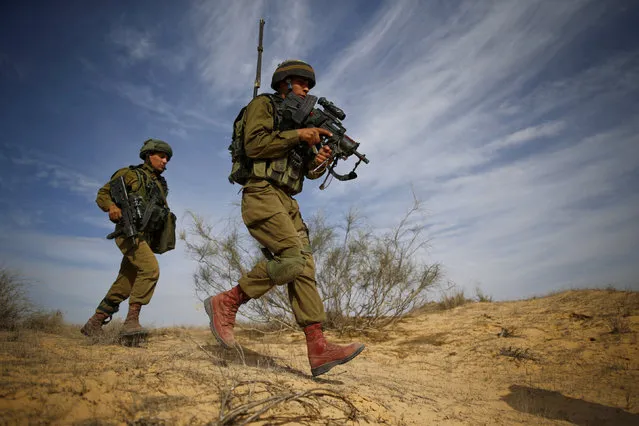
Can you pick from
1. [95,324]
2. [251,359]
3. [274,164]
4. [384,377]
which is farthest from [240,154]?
[95,324]

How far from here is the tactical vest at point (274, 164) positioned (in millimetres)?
2812

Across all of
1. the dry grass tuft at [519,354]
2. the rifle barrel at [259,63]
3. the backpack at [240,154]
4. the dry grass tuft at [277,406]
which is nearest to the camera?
the dry grass tuft at [277,406]

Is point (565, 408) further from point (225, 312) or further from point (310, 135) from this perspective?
point (310, 135)

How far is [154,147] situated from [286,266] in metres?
2.86

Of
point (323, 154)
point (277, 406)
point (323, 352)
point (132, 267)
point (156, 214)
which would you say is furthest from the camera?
point (132, 267)

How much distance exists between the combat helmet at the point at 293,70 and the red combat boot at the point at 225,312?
1.77 m

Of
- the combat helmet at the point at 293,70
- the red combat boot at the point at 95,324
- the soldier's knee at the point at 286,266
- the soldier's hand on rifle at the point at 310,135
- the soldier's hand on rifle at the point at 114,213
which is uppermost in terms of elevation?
the combat helmet at the point at 293,70

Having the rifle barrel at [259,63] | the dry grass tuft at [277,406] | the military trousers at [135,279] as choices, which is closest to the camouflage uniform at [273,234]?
the dry grass tuft at [277,406]

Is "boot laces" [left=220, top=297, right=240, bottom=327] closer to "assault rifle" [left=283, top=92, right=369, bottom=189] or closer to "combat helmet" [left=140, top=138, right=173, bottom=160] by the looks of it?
"assault rifle" [left=283, top=92, right=369, bottom=189]

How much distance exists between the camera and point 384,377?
3.58 meters

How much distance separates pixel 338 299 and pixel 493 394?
3.68 m

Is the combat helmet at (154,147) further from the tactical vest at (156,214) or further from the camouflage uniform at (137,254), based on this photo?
the tactical vest at (156,214)

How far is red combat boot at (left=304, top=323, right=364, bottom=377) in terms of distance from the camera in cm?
250

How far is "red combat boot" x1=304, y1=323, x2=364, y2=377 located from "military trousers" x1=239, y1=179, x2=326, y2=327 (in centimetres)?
8
